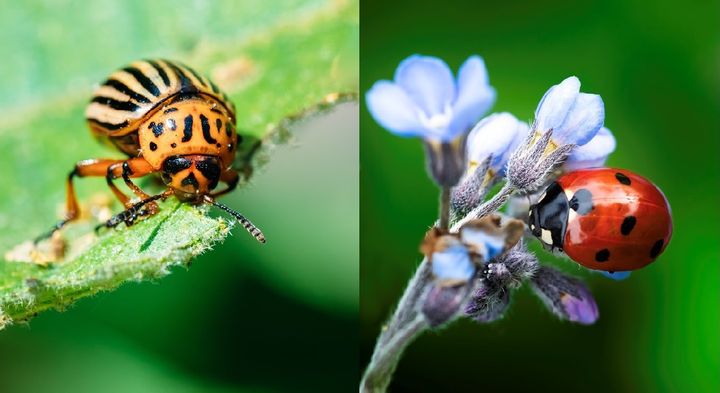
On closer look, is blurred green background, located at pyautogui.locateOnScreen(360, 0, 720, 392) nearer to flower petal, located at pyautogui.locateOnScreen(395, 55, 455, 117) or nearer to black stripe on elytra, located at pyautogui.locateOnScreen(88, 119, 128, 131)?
black stripe on elytra, located at pyautogui.locateOnScreen(88, 119, 128, 131)

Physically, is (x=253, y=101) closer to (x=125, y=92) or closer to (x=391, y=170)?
(x=125, y=92)

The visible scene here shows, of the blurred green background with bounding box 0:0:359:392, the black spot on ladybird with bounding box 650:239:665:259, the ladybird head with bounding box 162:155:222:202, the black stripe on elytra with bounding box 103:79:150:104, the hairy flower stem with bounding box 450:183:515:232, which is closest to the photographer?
the hairy flower stem with bounding box 450:183:515:232

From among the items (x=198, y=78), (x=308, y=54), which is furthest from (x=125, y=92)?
(x=308, y=54)

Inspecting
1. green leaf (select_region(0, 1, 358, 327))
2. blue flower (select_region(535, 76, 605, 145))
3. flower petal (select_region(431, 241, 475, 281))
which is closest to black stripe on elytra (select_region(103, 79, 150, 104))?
green leaf (select_region(0, 1, 358, 327))

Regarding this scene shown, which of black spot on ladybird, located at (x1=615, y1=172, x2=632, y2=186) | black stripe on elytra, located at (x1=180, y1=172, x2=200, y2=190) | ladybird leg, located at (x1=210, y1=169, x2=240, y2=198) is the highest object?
ladybird leg, located at (x1=210, y1=169, x2=240, y2=198)

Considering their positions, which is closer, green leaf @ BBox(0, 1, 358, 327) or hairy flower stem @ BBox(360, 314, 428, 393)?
hairy flower stem @ BBox(360, 314, 428, 393)

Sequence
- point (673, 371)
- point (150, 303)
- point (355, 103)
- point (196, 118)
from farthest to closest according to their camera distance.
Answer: point (673, 371)
point (150, 303)
point (355, 103)
point (196, 118)

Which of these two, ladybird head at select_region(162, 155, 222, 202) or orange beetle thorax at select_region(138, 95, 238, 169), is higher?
orange beetle thorax at select_region(138, 95, 238, 169)

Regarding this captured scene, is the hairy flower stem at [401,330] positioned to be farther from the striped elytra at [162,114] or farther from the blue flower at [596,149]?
the striped elytra at [162,114]
